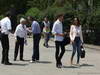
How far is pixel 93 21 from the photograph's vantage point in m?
27.2

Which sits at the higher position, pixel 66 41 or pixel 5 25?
pixel 5 25

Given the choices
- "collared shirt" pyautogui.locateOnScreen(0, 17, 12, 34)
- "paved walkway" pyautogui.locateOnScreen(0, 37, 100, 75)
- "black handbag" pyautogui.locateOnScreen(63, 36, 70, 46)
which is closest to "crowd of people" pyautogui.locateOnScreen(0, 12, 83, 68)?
"collared shirt" pyautogui.locateOnScreen(0, 17, 12, 34)

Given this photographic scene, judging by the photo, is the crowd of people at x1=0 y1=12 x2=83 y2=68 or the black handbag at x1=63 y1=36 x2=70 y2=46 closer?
the crowd of people at x1=0 y1=12 x2=83 y2=68

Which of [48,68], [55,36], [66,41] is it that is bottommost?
[48,68]

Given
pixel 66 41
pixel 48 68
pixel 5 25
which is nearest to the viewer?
pixel 48 68

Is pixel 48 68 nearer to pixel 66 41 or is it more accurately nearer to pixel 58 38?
pixel 58 38

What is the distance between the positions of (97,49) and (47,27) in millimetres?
3490

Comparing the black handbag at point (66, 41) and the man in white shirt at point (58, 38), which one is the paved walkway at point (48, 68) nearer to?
the man in white shirt at point (58, 38)

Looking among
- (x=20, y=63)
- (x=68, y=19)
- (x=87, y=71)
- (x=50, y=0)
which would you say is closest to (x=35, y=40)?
(x=20, y=63)

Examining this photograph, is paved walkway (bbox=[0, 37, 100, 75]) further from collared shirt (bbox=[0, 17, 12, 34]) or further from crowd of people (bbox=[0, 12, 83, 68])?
collared shirt (bbox=[0, 17, 12, 34])

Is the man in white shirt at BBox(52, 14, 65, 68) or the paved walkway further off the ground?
the man in white shirt at BBox(52, 14, 65, 68)

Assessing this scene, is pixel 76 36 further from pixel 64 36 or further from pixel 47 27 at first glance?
pixel 47 27

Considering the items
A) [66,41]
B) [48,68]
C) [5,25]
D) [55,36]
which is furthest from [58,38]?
[5,25]

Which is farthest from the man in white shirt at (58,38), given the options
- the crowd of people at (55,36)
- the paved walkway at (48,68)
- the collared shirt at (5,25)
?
the collared shirt at (5,25)
